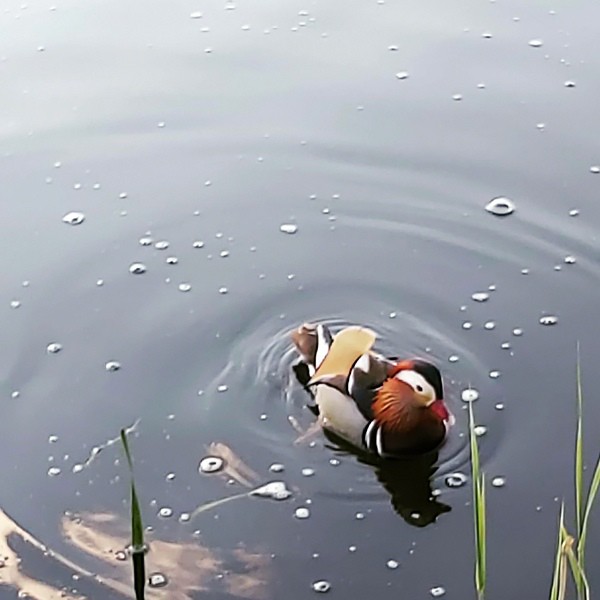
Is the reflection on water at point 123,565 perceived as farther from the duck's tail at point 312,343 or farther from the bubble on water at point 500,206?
the bubble on water at point 500,206

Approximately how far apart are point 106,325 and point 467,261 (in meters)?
0.66

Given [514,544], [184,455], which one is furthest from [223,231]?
[514,544]

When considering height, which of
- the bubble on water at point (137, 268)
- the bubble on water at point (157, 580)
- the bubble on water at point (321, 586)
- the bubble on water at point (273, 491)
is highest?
the bubble on water at point (137, 268)

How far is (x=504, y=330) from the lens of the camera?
2.09m

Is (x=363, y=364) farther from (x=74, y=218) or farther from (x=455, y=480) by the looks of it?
(x=74, y=218)

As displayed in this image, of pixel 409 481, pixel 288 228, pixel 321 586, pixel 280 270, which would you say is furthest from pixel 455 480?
pixel 288 228

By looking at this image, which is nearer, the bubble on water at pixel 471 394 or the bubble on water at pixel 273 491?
the bubble on water at pixel 273 491

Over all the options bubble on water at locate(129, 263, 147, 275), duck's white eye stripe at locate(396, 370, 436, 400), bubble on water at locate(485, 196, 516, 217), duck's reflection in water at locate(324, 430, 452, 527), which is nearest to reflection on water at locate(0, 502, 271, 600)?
duck's reflection in water at locate(324, 430, 452, 527)

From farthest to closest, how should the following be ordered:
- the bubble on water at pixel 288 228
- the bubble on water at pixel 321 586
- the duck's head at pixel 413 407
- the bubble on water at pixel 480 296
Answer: the bubble on water at pixel 288 228, the bubble on water at pixel 480 296, the duck's head at pixel 413 407, the bubble on water at pixel 321 586

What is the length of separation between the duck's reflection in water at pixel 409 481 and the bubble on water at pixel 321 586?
6.8 inches

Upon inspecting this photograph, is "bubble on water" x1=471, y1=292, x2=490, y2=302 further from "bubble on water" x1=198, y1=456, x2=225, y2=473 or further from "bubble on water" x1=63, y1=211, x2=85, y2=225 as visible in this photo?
"bubble on water" x1=63, y1=211, x2=85, y2=225

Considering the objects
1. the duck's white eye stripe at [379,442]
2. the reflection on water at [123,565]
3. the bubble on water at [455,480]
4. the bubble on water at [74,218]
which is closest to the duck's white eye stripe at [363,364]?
the duck's white eye stripe at [379,442]

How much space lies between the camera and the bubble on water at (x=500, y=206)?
93.6 inches

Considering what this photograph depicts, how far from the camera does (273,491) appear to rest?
1801mm
